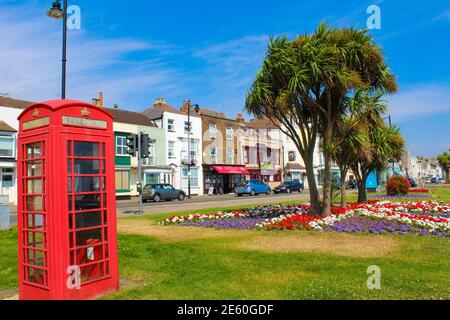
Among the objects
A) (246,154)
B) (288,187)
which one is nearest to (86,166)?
(288,187)

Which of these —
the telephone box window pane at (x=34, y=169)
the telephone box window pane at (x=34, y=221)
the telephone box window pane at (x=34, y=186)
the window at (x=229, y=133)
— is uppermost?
the window at (x=229, y=133)

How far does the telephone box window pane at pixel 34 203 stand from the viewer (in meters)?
5.38

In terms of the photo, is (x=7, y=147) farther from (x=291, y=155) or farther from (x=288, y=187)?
(x=291, y=155)

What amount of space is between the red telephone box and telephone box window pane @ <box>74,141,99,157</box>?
13 millimetres

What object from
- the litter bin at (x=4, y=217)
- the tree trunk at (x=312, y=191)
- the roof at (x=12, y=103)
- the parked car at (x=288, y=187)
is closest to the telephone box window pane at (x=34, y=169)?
the litter bin at (x=4, y=217)

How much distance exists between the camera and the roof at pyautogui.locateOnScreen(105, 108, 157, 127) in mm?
42197

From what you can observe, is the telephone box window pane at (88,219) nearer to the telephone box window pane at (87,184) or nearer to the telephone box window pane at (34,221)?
the telephone box window pane at (87,184)

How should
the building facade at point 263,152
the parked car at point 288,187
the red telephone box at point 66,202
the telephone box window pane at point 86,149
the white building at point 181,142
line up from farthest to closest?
1. the building facade at point 263,152
2. the parked car at point 288,187
3. the white building at point 181,142
4. the telephone box window pane at point 86,149
5. the red telephone box at point 66,202

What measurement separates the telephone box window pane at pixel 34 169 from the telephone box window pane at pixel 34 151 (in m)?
0.09

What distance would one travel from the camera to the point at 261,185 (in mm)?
45438
